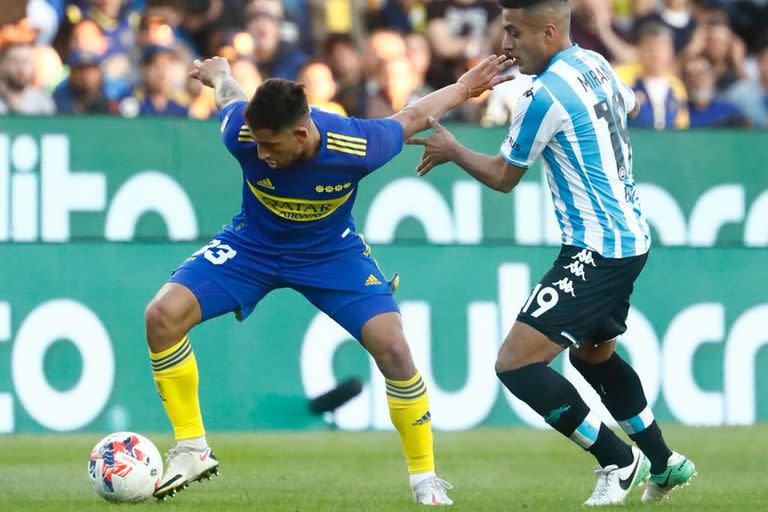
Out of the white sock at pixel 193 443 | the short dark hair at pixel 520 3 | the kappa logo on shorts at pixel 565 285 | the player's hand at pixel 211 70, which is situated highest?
the short dark hair at pixel 520 3

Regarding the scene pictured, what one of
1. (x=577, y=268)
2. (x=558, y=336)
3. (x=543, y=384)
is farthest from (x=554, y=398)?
(x=577, y=268)

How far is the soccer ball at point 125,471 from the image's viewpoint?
761cm

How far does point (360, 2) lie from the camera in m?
16.5

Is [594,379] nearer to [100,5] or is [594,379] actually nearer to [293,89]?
[293,89]

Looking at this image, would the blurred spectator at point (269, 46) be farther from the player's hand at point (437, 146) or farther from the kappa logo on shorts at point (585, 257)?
the kappa logo on shorts at point (585, 257)

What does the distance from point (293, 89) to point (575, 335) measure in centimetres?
181

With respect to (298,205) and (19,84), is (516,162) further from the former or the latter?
(19,84)

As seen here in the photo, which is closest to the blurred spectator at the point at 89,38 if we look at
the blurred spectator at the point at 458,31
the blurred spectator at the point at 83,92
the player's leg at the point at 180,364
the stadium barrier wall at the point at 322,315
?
the blurred spectator at the point at 83,92

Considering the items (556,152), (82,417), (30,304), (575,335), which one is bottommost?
(82,417)

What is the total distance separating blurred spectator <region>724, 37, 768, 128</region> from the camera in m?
16.1

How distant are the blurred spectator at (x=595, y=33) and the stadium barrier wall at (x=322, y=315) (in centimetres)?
291

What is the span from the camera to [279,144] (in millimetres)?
7309

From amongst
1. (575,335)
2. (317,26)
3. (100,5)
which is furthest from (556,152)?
(317,26)

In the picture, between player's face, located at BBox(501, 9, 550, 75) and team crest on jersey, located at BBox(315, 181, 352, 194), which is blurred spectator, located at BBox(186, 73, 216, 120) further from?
player's face, located at BBox(501, 9, 550, 75)
